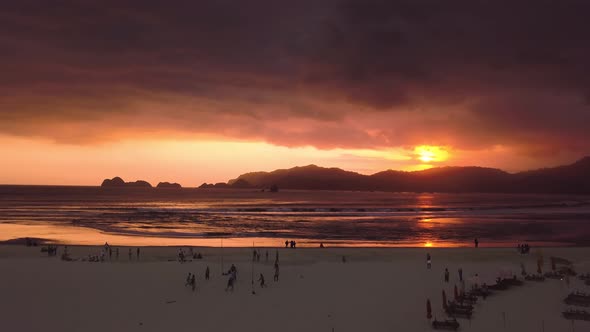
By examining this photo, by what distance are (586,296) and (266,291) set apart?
17.4m

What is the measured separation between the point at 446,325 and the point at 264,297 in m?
10.1

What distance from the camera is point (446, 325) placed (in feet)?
62.7

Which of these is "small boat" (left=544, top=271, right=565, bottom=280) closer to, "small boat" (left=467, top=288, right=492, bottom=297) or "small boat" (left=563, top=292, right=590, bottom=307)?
"small boat" (left=563, top=292, right=590, bottom=307)

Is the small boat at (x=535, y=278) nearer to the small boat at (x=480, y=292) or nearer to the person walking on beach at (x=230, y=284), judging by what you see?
the small boat at (x=480, y=292)

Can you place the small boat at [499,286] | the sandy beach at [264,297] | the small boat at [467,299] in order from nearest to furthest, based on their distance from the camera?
the sandy beach at [264,297], the small boat at [467,299], the small boat at [499,286]

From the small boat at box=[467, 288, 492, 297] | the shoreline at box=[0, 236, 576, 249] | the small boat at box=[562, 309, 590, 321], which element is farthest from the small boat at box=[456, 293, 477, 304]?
the shoreline at box=[0, 236, 576, 249]

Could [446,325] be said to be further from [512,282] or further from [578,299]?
[512,282]

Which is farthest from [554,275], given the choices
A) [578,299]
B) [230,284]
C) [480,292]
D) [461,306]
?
[230,284]

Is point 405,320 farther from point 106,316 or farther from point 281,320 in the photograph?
point 106,316

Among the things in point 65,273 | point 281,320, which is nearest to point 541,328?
point 281,320

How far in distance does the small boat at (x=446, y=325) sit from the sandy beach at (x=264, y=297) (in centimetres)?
64

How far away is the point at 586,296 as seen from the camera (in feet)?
74.4

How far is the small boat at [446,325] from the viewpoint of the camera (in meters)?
19.0

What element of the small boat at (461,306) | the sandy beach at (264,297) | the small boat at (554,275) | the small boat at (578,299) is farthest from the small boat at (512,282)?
the small boat at (461,306)
